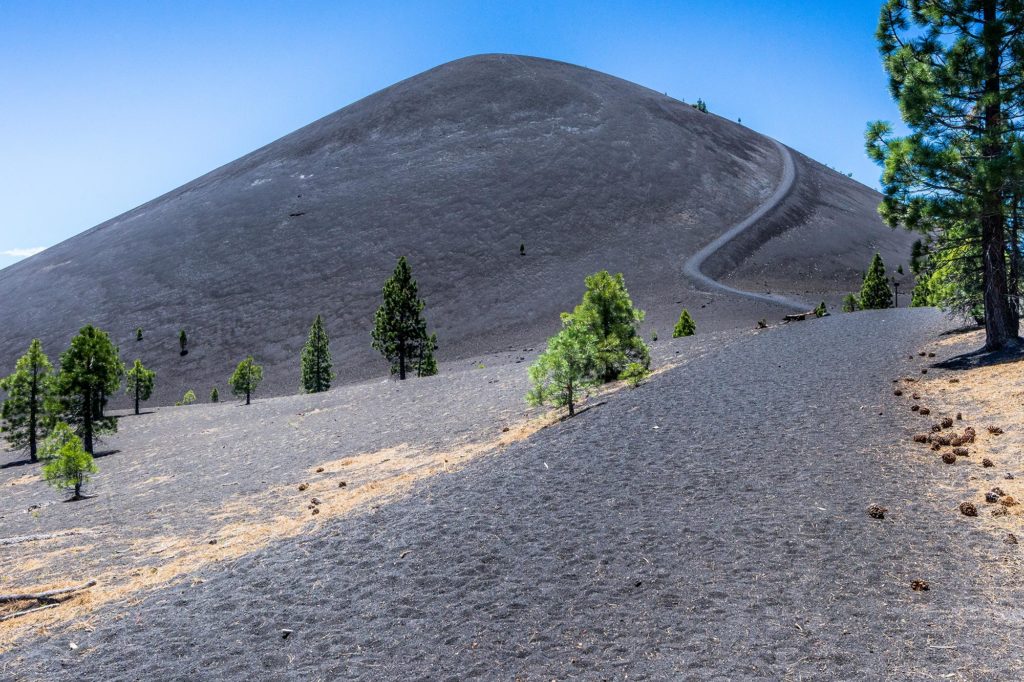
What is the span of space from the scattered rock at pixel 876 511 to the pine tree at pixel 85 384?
38.7 m

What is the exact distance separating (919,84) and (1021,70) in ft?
7.47

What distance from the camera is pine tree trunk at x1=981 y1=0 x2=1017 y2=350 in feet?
52.9

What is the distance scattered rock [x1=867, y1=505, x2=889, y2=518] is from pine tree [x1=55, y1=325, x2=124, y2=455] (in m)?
38.7

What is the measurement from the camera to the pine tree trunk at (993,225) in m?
16.1

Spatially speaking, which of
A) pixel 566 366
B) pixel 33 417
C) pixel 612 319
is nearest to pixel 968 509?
pixel 566 366

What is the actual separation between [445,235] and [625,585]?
4105 inches

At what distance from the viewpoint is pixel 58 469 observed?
20.8 meters

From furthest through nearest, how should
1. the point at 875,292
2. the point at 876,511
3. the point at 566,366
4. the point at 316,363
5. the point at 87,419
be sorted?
the point at 316,363 < the point at 875,292 < the point at 87,419 < the point at 566,366 < the point at 876,511

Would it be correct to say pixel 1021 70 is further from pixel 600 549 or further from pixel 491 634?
pixel 491 634

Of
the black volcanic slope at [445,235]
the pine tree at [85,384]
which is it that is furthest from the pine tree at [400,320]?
the black volcanic slope at [445,235]

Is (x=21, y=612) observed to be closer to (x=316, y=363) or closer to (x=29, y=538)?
(x=29, y=538)

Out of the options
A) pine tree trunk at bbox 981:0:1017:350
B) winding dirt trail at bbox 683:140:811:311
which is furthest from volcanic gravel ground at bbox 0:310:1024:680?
winding dirt trail at bbox 683:140:811:311

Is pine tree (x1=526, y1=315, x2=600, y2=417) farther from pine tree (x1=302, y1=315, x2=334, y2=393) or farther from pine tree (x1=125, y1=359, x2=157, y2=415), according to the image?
pine tree (x1=125, y1=359, x2=157, y2=415)

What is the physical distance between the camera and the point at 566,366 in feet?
56.1
